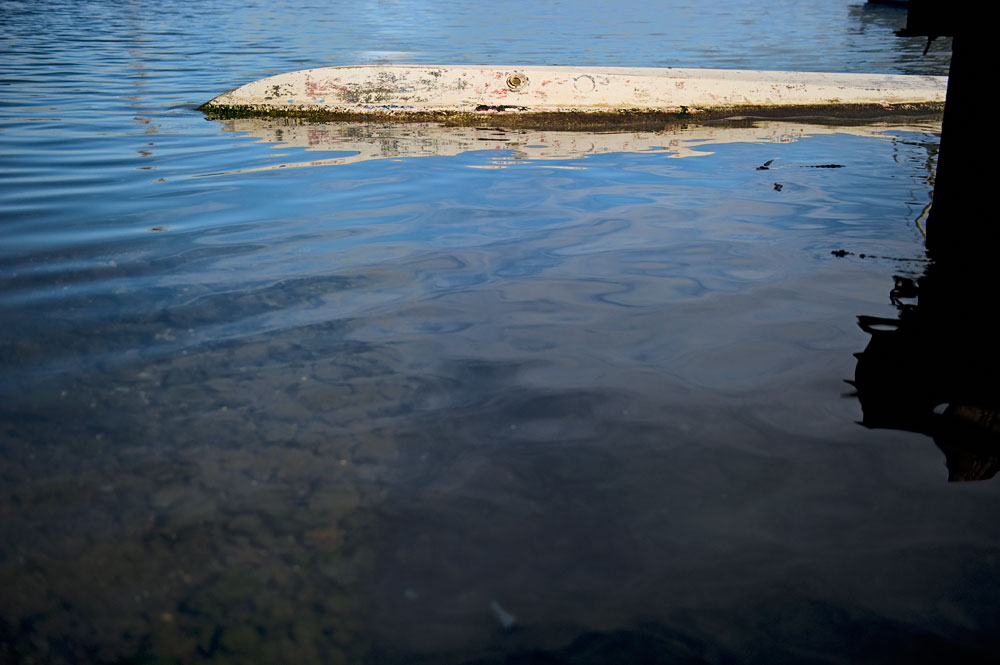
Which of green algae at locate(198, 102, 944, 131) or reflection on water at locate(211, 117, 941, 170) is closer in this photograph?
reflection on water at locate(211, 117, 941, 170)

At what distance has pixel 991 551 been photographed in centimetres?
163

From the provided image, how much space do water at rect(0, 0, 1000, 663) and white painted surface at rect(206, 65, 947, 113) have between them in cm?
373

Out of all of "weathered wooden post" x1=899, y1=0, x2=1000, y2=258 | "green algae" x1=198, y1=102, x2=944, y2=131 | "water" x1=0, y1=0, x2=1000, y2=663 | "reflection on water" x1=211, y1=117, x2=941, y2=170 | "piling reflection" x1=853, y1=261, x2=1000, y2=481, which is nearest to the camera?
"water" x1=0, y1=0, x2=1000, y2=663

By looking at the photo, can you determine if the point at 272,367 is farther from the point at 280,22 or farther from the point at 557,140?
the point at 280,22

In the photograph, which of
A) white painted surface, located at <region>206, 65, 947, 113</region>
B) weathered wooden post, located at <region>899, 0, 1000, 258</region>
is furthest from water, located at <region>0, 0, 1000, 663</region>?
white painted surface, located at <region>206, 65, 947, 113</region>

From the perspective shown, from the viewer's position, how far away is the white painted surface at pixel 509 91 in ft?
27.3

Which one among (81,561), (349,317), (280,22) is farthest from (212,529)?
(280,22)

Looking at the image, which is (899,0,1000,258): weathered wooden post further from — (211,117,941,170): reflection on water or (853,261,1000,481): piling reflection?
(211,117,941,170): reflection on water

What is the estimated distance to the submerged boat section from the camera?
8320 millimetres

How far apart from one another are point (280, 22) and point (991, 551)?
30164mm

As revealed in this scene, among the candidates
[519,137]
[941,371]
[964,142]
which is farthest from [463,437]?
[519,137]

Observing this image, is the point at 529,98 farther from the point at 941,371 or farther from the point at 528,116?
the point at 941,371

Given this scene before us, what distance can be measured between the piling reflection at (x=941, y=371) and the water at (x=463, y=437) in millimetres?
75

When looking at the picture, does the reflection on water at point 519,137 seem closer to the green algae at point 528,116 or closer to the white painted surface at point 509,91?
the green algae at point 528,116
